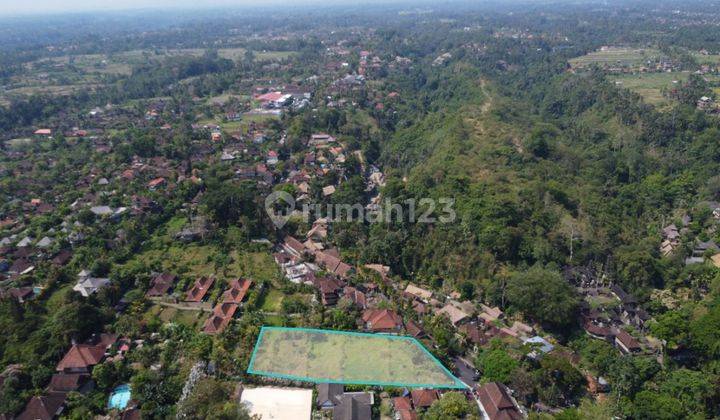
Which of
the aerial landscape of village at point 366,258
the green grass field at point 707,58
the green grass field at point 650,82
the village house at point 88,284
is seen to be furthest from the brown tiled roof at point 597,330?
the green grass field at point 707,58

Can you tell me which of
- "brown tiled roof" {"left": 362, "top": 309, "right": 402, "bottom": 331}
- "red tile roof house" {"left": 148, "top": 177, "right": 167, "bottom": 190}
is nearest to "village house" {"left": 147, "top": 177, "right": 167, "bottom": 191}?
"red tile roof house" {"left": 148, "top": 177, "right": 167, "bottom": 190}

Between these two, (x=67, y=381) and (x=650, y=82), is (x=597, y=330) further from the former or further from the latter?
(x=650, y=82)

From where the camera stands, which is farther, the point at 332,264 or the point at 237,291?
the point at 332,264

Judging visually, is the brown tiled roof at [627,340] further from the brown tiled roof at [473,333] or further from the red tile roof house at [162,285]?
the red tile roof house at [162,285]

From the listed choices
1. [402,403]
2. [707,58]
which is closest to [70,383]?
[402,403]

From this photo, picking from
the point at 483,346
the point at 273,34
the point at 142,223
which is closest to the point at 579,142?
the point at 483,346

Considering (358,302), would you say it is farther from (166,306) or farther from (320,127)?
(320,127)
